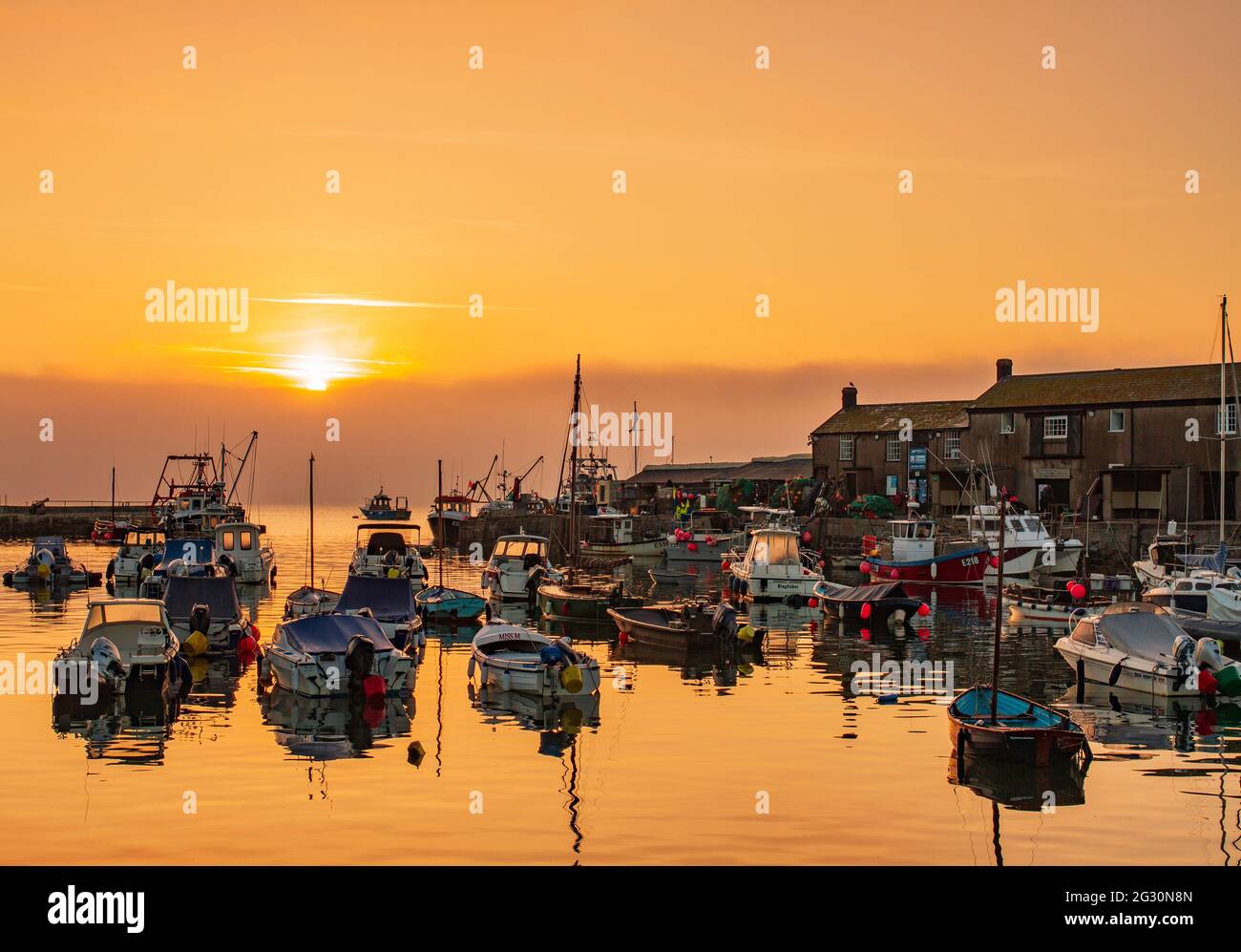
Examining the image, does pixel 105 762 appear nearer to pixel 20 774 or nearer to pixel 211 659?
pixel 20 774

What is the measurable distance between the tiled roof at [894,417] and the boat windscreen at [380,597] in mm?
56128

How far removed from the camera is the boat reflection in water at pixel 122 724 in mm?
26094

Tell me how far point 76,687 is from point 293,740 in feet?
25.6

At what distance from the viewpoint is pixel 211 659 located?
4028 cm

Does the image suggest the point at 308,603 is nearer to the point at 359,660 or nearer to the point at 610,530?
the point at 359,660

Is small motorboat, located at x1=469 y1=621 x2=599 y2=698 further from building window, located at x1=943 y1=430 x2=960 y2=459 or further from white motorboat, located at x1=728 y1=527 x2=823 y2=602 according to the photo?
building window, located at x1=943 y1=430 x2=960 y2=459

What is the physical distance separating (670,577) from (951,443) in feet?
78.1

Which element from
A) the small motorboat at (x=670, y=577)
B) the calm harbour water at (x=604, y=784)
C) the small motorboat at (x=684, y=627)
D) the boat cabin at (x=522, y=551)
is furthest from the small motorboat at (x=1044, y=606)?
the small motorboat at (x=670, y=577)

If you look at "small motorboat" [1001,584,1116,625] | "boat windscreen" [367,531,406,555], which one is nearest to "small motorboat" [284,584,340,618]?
"boat windscreen" [367,531,406,555]

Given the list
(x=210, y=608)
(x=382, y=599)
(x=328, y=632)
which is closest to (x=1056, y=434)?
(x=382, y=599)

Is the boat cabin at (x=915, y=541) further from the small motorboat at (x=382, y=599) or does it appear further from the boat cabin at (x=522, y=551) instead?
the small motorboat at (x=382, y=599)

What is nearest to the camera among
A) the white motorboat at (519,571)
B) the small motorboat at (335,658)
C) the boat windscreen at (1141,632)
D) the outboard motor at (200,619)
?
the small motorboat at (335,658)

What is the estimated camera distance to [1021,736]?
2394 cm
